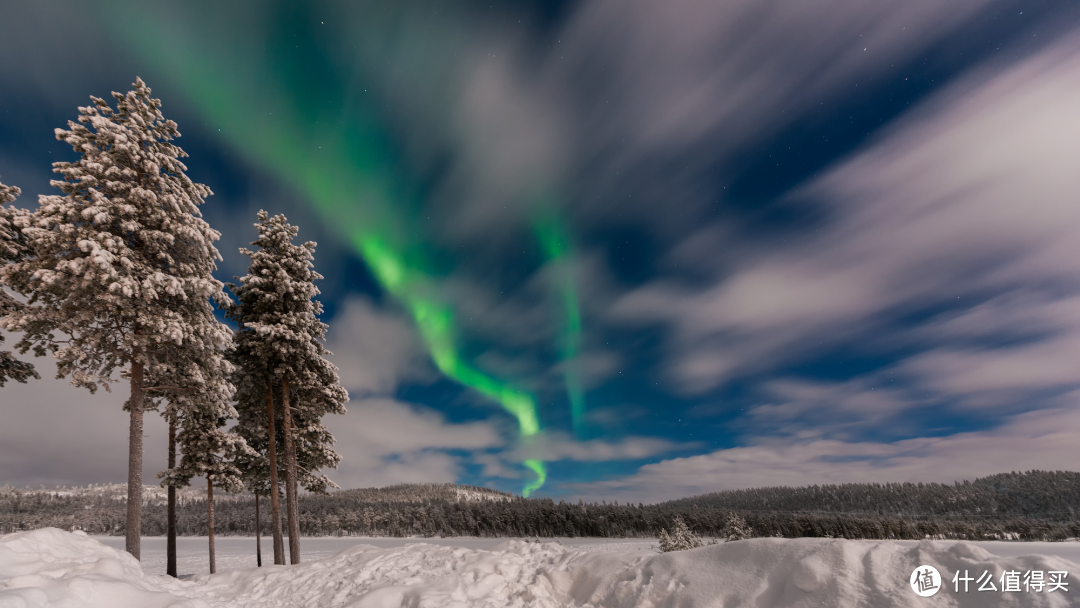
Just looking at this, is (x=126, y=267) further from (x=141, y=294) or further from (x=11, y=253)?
(x=11, y=253)

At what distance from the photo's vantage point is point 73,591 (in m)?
6.26

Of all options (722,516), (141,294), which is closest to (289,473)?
(141,294)

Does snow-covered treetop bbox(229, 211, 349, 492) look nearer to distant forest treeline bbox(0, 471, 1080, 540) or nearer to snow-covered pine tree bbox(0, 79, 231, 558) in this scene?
snow-covered pine tree bbox(0, 79, 231, 558)

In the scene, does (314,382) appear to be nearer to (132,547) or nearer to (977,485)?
(132,547)

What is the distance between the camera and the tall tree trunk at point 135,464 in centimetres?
1220

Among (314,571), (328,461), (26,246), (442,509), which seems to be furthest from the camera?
(442,509)

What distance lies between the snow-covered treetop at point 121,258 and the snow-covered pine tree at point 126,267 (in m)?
0.03

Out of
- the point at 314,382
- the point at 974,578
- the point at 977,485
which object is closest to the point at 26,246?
the point at 314,382

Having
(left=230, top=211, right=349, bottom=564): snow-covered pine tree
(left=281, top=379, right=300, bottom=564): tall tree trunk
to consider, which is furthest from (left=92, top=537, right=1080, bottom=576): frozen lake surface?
(left=230, top=211, right=349, bottom=564): snow-covered pine tree

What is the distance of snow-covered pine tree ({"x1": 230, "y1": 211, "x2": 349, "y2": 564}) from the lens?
1786 cm

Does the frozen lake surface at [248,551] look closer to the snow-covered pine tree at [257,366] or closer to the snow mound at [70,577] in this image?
the snow mound at [70,577]

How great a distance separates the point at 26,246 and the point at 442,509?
11750cm

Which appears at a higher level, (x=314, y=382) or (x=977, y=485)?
(x=314, y=382)

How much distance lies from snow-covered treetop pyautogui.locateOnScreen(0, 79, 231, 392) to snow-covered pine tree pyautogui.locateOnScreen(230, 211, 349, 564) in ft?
11.6
